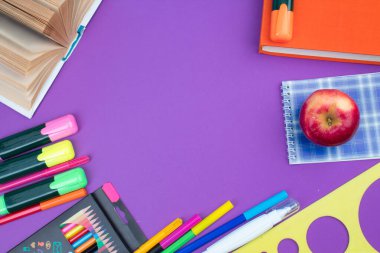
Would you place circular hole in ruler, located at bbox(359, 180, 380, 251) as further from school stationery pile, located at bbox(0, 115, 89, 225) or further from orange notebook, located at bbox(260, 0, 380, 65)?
school stationery pile, located at bbox(0, 115, 89, 225)

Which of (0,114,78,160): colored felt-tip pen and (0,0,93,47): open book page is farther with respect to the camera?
(0,114,78,160): colored felt-tip pen

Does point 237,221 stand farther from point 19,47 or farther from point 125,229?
point 19,47

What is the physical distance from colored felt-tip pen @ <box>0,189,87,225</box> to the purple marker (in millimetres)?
151

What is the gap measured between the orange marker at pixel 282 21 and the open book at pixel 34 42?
31 cm

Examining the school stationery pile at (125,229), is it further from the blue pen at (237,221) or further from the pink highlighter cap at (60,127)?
the pink highlighter cap at (60,127)

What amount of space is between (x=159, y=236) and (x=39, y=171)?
0.23 m

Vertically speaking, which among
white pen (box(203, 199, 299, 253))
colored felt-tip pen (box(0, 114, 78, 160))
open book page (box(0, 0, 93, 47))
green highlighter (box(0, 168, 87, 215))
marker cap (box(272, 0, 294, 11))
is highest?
open book page (box(0, 0, 93, 47))

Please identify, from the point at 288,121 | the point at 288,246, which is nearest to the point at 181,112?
the point at 288,121

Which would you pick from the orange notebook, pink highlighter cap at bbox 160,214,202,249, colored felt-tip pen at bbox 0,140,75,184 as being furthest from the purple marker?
the orange notebook

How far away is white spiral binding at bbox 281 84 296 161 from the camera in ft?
2.55

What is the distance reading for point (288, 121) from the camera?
78 centimetres

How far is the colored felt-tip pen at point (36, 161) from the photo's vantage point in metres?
0.79

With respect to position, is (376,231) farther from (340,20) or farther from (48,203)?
(48,203)

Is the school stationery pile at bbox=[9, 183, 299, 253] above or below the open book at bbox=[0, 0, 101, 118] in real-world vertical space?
below
